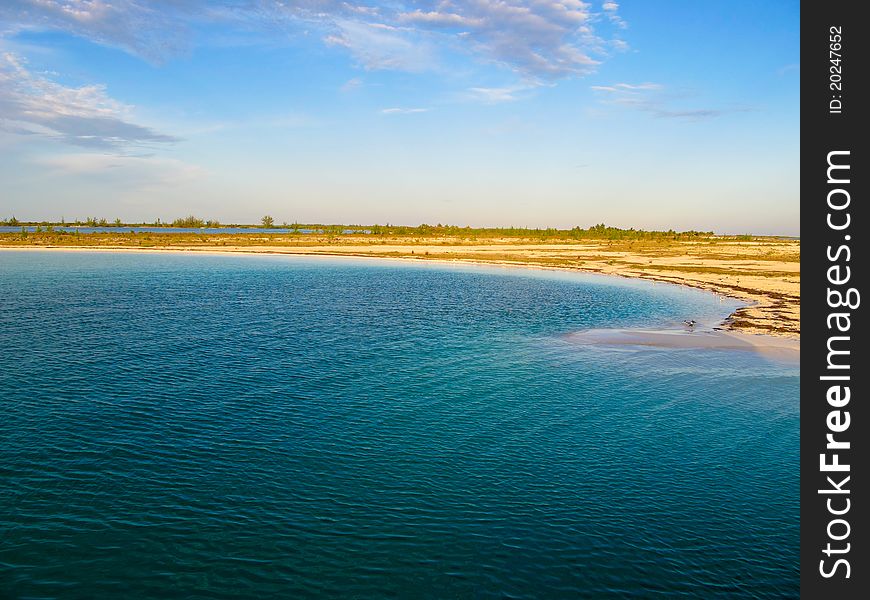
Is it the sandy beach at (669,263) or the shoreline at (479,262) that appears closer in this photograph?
the shoreline at (479,262)

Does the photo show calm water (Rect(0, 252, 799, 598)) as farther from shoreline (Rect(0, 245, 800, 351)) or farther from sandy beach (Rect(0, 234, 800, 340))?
sandy beach (Rect(0, 234, 800, 340))

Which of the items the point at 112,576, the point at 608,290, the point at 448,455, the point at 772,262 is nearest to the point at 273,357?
the point at 448,455
